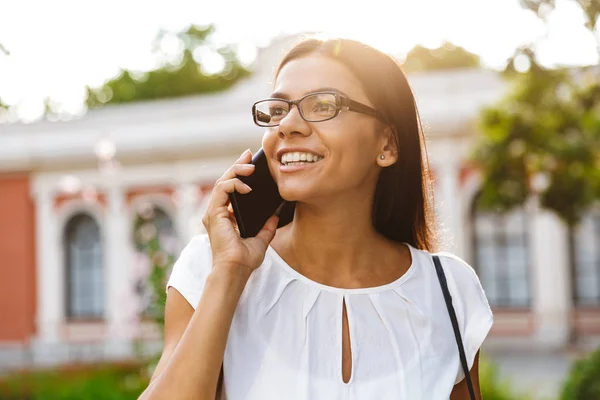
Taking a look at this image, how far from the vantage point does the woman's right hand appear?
2.00 m

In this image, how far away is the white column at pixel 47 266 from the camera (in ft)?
70.3

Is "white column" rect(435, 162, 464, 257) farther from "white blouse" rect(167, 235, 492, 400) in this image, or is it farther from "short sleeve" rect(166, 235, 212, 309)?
"short sleeve" rect(166, 235, 212, 309)

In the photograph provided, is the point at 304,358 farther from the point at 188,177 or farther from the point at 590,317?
the point at 188,177

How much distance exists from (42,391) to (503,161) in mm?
5473

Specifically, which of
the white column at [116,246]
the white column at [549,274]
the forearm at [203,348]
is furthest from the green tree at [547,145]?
the white column at [116,246]

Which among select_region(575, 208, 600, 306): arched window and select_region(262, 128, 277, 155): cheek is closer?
select_region(262, 128, 277, 155): cheek

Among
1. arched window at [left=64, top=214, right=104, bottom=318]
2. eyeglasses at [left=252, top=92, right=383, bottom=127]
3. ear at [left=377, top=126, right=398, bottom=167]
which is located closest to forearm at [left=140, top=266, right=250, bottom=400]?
eyeglasses at [left=252, top=92, right=383, bottom=127]

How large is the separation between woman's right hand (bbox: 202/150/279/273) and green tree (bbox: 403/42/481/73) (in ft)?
101

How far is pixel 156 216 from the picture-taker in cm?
2105

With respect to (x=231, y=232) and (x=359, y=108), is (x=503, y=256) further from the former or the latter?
(x=231, y=232)

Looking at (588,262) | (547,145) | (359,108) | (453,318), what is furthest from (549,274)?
(359,108)

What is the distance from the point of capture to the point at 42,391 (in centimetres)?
830

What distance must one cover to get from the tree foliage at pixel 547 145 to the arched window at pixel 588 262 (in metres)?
8.65

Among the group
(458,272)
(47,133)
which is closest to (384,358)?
(458,272)
